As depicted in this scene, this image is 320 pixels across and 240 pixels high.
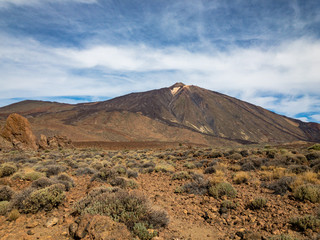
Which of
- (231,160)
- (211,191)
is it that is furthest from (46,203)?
(231,160)

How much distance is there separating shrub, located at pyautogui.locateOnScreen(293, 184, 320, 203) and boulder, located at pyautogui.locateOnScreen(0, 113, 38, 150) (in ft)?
97.0

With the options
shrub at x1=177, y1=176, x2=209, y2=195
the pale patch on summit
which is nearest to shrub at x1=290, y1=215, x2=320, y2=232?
shrub at x1=177, y1=176, x2=209, y2=195

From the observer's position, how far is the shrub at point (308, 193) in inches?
206

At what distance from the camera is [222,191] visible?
246 inches

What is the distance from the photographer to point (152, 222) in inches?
162

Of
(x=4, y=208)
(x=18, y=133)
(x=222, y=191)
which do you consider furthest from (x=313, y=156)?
(x=18, y=133)

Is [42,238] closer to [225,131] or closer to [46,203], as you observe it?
[46,203]

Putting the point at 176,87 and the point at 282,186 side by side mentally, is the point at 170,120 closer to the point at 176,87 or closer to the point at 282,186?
the point at 176,87

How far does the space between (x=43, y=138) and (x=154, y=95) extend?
A: 411 ft

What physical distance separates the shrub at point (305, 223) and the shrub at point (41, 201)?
619cm

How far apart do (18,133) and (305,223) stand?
1258 inches

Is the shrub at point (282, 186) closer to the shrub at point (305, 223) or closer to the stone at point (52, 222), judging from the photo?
the shrub at point (305, 223)

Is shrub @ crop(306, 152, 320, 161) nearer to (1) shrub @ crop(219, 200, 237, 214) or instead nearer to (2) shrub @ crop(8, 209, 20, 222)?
(1) shrub @ crop(219, 200, 237, 214)

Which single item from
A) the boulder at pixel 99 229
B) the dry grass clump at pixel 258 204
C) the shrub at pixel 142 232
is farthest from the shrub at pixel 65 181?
the dry grass clump at pixel 258 204
